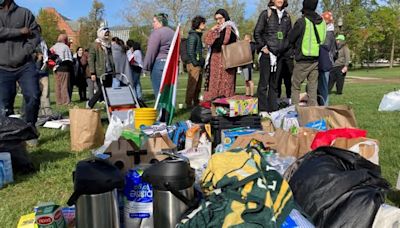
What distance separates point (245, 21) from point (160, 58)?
47123mm

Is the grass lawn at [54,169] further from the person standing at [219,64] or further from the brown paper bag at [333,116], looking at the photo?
the person standing at [219,64]

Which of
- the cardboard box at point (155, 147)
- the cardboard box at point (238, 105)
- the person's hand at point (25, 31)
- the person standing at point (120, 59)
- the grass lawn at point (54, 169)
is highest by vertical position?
the person's hand at point (25, 31)

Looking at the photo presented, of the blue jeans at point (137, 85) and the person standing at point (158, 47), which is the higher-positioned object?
the person standing at point (158, 47)

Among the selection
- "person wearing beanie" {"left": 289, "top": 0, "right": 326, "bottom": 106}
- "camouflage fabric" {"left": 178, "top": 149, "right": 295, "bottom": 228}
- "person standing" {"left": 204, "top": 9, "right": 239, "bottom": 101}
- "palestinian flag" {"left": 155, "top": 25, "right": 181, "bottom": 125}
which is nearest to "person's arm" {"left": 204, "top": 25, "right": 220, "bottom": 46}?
"person standing" {"left": 204, "top": 9, "right": 239, "bottom": 101}

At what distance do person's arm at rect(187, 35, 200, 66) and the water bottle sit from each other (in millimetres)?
5171

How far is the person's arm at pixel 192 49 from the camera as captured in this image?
28.8ft

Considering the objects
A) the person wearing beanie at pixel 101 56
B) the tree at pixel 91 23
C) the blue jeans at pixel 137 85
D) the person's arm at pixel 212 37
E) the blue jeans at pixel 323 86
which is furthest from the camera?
the tree at pixel 91 23

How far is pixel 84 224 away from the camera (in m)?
2.60

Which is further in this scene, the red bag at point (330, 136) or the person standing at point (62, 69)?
the person standing at point (62, 69)

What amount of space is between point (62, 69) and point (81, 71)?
1.41 metres

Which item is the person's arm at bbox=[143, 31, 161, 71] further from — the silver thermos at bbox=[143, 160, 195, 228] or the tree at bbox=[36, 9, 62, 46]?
the tree at bbox=[36, 9, 62, 46]

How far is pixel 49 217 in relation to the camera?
2664 millimetres

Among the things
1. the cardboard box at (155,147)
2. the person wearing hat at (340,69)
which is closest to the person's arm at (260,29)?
the cardboard box at (155,147)

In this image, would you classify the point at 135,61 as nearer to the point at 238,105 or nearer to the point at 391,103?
the point at 391,103
